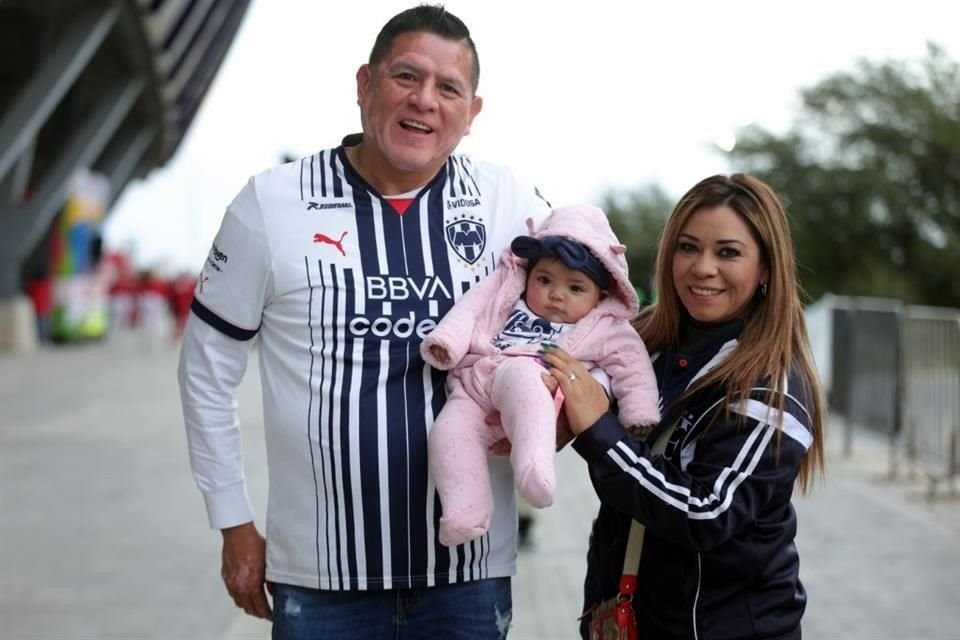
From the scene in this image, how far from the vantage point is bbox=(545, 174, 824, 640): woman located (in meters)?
2.78

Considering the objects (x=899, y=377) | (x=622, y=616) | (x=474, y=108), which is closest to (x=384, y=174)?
(x=474, y=108)

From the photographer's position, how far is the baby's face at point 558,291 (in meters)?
3.03

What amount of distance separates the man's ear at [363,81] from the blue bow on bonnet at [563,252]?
1.79 ft

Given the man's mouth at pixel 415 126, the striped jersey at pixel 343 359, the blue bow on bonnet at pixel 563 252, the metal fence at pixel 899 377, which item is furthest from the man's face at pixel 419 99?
the metal fence at pixel 899 377

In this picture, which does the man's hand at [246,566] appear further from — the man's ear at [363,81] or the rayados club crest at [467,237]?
the man's ear at [363,81]

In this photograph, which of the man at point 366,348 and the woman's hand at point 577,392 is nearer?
the woman's hand at point 577,392

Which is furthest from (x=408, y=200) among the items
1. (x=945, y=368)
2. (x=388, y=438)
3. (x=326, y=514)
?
(x=945, y=368)

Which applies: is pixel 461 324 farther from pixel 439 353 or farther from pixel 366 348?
pixel 366 348

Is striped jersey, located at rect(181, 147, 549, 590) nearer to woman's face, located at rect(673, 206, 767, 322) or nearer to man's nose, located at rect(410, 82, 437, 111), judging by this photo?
man's nose, located at rect(410, 82, 437, 111)

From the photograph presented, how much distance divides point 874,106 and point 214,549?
2435cm

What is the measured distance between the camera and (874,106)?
28781 mm

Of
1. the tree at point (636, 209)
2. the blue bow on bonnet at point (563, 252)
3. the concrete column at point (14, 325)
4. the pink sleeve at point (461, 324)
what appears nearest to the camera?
the pink sleeve at point (461, 324)

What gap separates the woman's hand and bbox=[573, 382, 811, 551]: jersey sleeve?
3cm

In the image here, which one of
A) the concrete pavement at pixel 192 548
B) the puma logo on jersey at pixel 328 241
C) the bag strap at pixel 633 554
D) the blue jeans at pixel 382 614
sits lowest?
the concrete pavement at pixel 192 548
